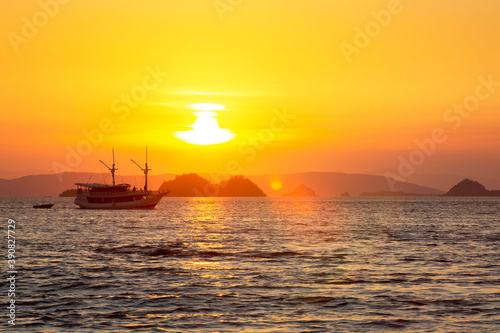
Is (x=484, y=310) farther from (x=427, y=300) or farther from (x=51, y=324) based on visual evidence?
(x=51, y=324)

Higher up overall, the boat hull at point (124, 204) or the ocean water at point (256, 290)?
the boat hull at point (124, 204)

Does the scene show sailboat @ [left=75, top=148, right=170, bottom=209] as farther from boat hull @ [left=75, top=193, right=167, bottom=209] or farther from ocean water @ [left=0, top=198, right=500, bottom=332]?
ocean water @ [left=0, top=198, right=500, bottom=332]

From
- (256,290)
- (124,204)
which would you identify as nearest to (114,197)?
(124,204)

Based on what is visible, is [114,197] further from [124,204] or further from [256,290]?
[256,290]

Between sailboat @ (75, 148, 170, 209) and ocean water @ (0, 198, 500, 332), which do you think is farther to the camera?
sailboat @ (75, 148, 170, 209)

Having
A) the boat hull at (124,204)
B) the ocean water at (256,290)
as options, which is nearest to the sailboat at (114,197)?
the boat hull at (124,204)

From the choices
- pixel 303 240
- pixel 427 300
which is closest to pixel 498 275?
pixel 427 300

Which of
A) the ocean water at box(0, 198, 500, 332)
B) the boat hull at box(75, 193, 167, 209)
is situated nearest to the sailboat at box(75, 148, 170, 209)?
the boat hull at box(75, 193, 167, 209)

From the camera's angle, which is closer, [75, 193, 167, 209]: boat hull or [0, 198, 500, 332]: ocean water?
[0, 198, 500, 332]: ocean water

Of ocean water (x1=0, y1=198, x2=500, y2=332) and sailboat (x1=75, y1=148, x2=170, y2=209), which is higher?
sailboat (x1=75, y1=148, x2=170, y2=209)

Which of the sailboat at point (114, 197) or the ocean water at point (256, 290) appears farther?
the sailboat at point (114, 197)

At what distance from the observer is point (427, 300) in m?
28.9

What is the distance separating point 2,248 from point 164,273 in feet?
78.6

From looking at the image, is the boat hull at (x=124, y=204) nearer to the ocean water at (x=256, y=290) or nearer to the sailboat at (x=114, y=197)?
the sailboat at (x=114, y=197)
